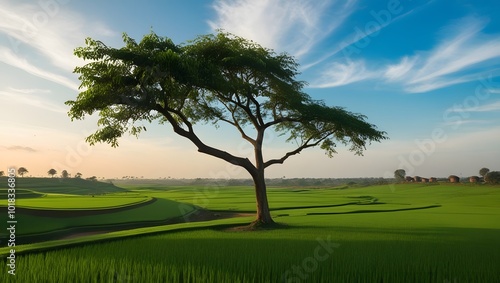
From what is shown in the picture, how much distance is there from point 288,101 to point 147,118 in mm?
9706

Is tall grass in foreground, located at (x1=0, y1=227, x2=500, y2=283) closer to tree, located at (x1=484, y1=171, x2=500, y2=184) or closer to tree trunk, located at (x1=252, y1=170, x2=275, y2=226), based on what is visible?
tree trunk, located at (x1=252, y1=170, x2=275, y2=226)

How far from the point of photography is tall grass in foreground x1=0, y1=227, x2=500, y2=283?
836 centimetres

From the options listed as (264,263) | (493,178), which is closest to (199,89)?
(264,263)

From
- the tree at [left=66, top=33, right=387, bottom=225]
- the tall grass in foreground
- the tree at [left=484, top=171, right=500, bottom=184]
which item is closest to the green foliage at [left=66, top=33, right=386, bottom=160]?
the tree at [left=66, top=33, right=387, bottom=225]

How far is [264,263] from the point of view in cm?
967

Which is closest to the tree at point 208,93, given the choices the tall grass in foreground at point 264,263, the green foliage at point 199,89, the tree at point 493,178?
the green foliage at point 199,89

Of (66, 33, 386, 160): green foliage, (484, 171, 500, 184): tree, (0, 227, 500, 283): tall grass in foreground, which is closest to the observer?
(0, 227, 500, 283): tall grass in foreground

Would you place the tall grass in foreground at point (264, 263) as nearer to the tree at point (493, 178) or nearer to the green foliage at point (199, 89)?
the green foliage at point (199, 89)

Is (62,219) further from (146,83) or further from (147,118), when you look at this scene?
(146,83)

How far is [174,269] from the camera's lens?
8773 millimetres

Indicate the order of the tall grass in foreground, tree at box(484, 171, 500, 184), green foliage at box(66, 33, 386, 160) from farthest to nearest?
1. tree at box(484, 171, 500, 184)
2. green foliage at box(66, 33, 386, 160)
3. the tall grass in foreground

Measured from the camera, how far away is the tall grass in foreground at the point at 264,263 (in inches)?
329

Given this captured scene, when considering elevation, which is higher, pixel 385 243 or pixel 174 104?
pixel 174 104

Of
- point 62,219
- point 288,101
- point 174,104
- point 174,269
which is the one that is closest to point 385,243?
point 174,269
